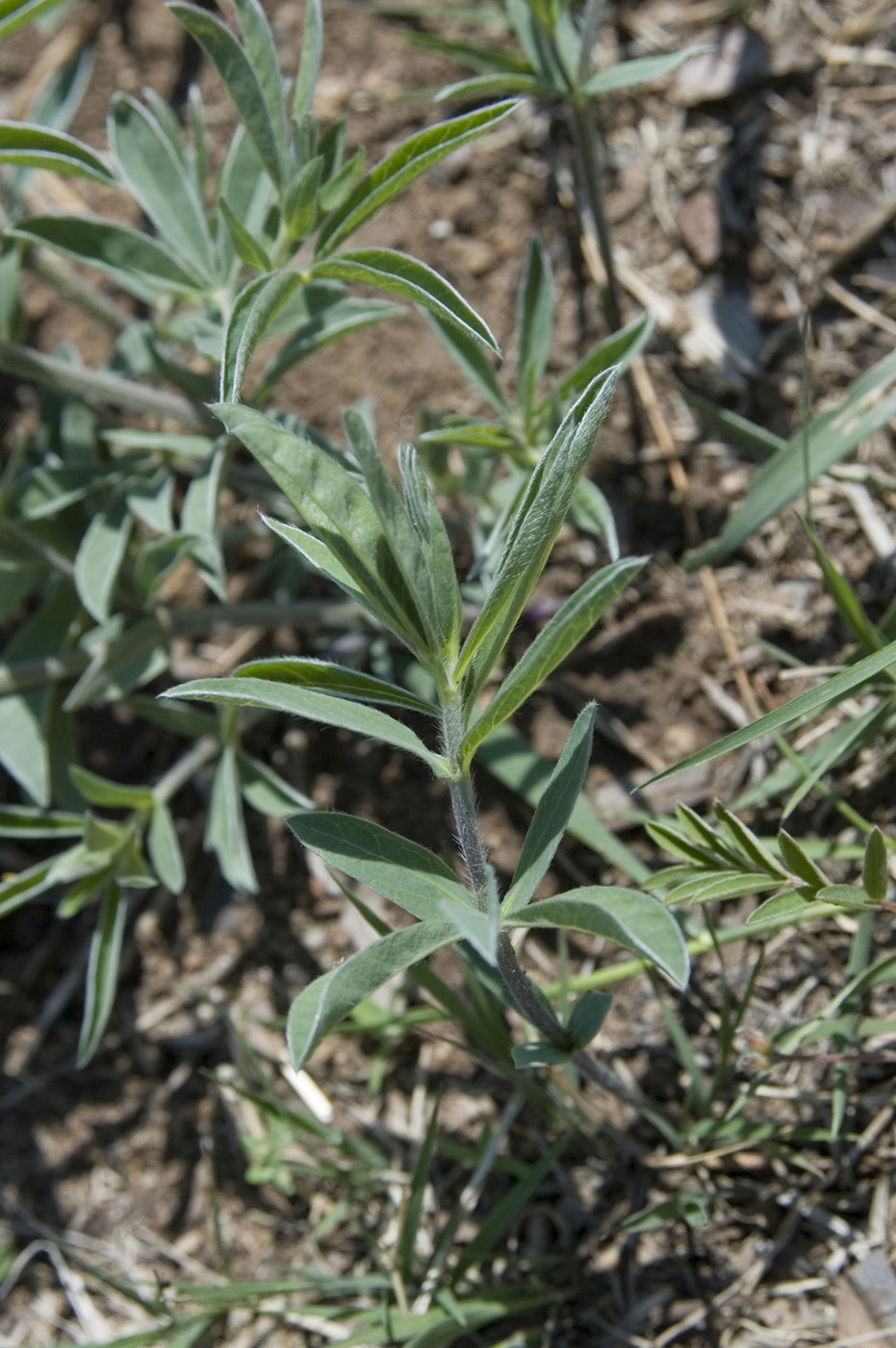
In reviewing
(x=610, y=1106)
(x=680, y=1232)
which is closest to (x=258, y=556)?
(x=610, y=1106)

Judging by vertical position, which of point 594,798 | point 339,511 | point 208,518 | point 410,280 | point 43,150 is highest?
point 43,150

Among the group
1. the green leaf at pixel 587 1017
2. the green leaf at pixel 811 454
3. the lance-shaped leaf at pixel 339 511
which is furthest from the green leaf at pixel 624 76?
the green leaf at pixel 587 1017

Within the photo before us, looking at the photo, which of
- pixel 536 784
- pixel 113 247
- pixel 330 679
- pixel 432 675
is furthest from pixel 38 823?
pixel 432 675

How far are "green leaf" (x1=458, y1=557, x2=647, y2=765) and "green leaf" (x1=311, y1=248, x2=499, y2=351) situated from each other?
0.45 m

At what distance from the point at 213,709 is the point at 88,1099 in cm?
116

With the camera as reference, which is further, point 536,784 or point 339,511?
point 536,784

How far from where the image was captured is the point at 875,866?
1.82 metres

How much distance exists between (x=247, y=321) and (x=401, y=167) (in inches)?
18.7

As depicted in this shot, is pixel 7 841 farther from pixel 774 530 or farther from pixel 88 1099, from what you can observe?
pixel 774 530

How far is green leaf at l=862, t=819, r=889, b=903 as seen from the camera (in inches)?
70.5

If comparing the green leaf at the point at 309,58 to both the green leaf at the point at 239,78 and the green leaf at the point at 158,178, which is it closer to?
the green leaf at the point at 239,78

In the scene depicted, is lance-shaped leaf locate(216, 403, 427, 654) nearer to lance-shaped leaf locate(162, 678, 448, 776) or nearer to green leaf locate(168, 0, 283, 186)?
lance-shaped leaf locate(162, 678, 448, 776)

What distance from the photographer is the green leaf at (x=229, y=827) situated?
245 cm

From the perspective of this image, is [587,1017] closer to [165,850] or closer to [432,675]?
[432,675]
